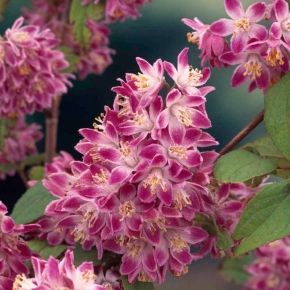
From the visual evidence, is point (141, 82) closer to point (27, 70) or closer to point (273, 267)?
point (27, 70)

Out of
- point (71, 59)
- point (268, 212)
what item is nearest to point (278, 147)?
point (268, 212)

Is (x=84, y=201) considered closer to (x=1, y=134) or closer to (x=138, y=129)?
(x=138, y=129)

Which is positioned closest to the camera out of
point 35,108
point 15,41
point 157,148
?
point 157,148

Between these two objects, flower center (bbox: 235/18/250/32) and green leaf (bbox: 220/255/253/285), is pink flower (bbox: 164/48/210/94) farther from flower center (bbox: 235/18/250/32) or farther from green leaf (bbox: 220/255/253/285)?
green leaf (bbox: 220/255/253/285)

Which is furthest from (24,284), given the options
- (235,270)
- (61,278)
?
(235,270)

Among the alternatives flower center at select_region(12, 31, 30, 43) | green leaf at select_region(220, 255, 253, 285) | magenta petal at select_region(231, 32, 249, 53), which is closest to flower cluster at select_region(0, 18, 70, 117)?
flower center at select_region(12, 31, 30, 43)

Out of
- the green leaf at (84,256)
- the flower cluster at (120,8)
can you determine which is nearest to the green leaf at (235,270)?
the flower cluster at (120,8)

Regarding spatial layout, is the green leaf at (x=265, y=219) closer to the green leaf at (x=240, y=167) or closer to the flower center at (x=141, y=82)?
the green leaf at (x=240, y=167)

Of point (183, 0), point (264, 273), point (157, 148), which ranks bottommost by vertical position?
point (264, 273)
